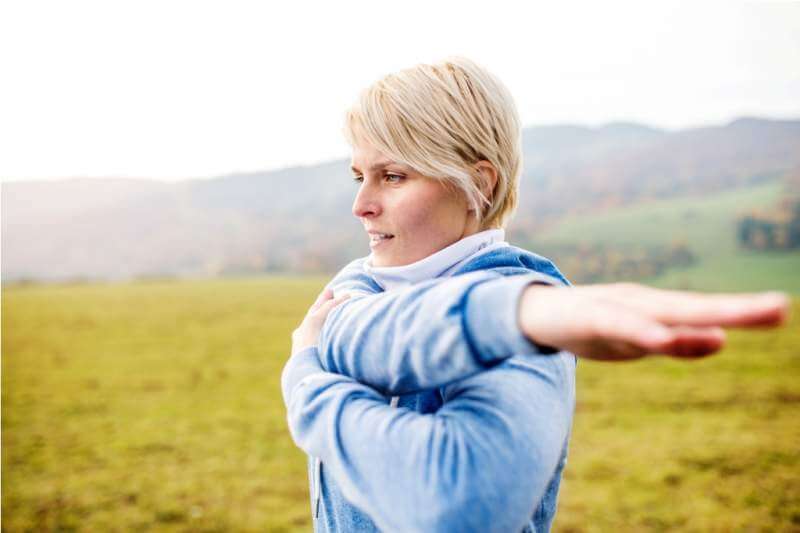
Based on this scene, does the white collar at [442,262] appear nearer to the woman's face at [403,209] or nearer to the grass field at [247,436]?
the woman's face at [403,209]

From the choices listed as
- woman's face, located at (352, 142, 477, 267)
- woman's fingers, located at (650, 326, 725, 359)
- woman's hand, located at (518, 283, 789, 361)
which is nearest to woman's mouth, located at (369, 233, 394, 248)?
woman's face, located at (352, 142, 477, 267)

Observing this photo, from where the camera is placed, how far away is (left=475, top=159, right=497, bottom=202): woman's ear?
1.26 m

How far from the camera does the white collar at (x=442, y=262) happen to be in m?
1.24

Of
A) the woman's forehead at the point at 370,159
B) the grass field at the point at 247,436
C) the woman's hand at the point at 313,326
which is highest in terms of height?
the woman's forehead at the point at 370,159

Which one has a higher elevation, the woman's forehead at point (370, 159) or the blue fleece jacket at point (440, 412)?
the woman's forehead at point (370, 159)

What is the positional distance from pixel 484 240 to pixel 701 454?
9.48m

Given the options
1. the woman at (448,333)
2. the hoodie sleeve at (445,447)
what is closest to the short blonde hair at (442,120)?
the woman at (448,333)

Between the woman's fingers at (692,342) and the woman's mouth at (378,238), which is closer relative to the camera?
the woman's fingers at (692,342)

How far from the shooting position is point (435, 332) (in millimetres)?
817

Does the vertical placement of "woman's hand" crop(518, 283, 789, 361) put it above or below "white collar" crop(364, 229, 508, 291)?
above

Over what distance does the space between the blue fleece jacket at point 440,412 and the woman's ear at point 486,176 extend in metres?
0.41

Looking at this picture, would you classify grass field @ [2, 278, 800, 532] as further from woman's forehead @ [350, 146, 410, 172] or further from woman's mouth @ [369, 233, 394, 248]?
woman's forehead @ [350, 146, 410, 172]

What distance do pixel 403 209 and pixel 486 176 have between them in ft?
0.61

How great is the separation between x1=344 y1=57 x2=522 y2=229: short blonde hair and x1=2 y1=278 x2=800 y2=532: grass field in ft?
21.0
